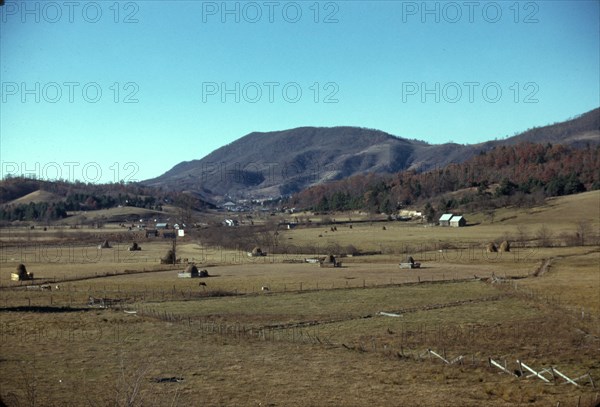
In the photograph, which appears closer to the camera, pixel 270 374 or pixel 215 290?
pixel 270 374

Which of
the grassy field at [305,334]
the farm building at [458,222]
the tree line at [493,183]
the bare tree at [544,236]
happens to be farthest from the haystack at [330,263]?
the tree line at [493,183]

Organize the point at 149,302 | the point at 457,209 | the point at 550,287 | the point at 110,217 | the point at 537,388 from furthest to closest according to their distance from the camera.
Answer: the point at 110,217 → the point at 457,209 → the point at 550,287 → the point at 149,302 → the point at 537,388

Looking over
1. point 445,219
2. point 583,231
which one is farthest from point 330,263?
point 445,219

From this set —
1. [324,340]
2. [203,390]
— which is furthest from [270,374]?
[324,340]

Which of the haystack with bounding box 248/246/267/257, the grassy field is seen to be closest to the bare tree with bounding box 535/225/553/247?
the grassy field

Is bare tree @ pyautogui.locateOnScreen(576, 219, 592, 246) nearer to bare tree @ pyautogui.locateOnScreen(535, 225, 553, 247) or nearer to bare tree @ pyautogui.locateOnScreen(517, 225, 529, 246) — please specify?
bare tree @ pyautogui.locateOnScreen(535, 225, 553, 247)

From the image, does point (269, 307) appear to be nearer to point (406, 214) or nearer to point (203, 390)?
point (203, 390)

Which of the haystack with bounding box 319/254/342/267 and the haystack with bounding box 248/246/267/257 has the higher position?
the haystack with bounding box 248/246/267/257

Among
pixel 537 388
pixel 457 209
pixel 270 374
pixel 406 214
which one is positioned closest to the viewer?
pixel 537 388
